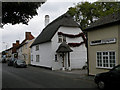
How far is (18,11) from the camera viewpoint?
39.7 feet

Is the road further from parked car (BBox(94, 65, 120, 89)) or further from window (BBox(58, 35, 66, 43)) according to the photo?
window (BBox(58, 35, 66, 43))

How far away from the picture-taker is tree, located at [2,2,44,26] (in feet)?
36.7

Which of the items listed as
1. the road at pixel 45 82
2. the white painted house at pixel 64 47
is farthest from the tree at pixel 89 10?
the road at pixel 45 82

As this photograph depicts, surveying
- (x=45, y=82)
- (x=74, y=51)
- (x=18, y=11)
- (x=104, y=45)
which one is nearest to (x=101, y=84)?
(x=45, y=82)

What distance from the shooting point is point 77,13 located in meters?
34.3

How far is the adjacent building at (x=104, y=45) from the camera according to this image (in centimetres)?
1334

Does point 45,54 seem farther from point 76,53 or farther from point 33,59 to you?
point 33,59

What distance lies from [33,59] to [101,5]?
58.3ft

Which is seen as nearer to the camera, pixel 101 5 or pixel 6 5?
pixel 6 5

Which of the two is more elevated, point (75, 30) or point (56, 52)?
point (75, 30)

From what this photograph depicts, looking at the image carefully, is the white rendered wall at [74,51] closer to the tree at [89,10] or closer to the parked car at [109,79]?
the tree at [89,10]

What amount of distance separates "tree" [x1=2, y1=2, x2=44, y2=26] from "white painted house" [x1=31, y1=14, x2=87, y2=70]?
1120cm

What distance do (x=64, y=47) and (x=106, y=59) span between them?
10.2 m

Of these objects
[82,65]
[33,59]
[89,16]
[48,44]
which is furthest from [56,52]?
[89,16]
